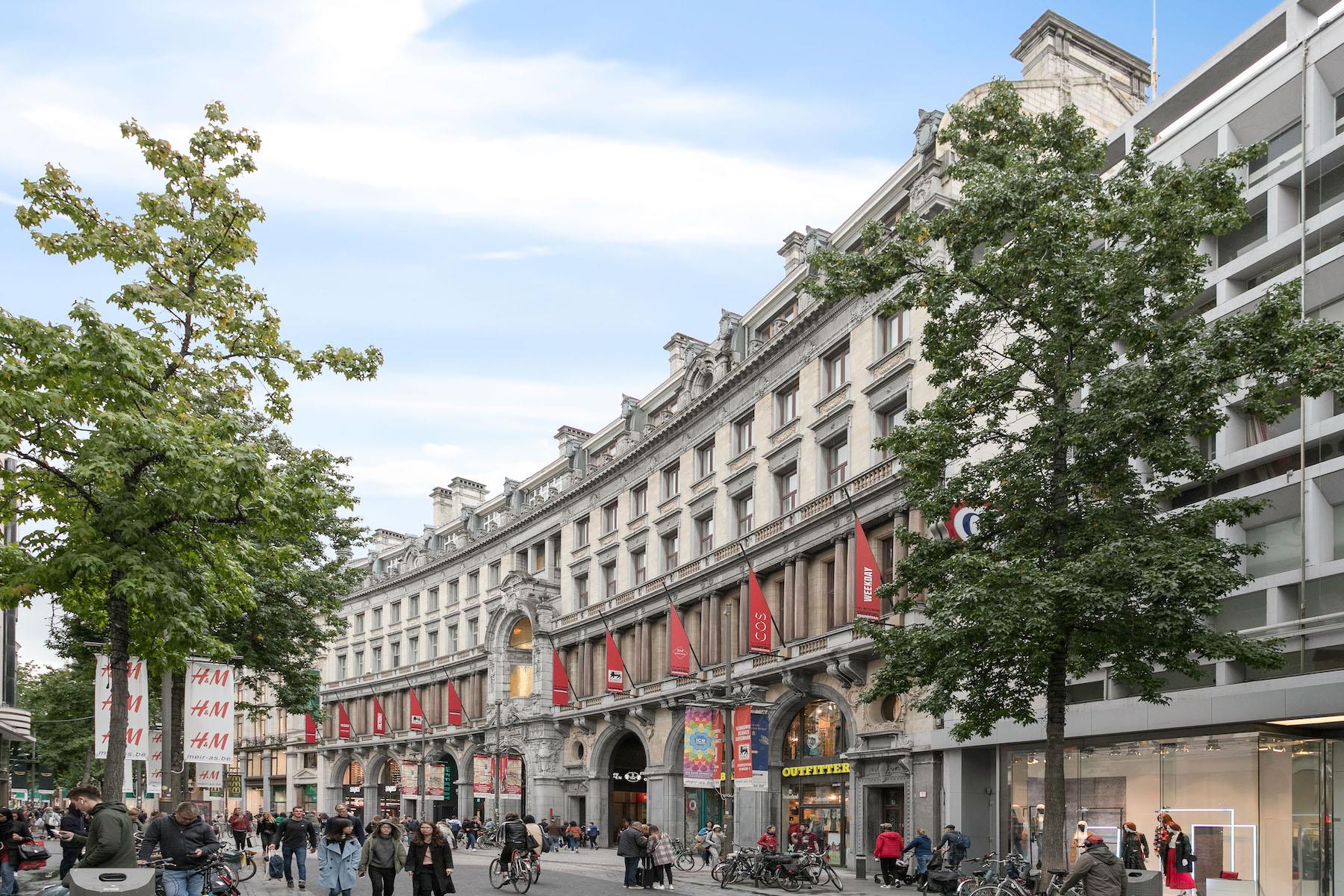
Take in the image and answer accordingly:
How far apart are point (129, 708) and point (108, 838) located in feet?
18.4

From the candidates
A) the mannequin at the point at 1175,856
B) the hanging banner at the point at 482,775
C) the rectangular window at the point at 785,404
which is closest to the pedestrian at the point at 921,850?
the mannequin at the point at 1175,856

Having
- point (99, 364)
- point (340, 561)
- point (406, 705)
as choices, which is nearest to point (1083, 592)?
point (99, 364)

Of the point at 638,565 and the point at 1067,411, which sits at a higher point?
Result: the point at 1067,411

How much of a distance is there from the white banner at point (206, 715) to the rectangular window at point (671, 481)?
1290 inches

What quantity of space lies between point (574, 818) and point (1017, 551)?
39.2 metres

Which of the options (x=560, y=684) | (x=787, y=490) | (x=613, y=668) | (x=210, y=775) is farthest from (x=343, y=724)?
(x=210, y=775)

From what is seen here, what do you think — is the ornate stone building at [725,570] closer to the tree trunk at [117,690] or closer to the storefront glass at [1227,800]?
the storefront glass at [1227,800]

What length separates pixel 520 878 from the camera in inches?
1011

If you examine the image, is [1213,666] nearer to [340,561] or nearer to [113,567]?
[113,567]

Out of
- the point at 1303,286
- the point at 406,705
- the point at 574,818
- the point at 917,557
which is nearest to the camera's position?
the point at 917,557

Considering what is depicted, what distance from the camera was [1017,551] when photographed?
64.2ft

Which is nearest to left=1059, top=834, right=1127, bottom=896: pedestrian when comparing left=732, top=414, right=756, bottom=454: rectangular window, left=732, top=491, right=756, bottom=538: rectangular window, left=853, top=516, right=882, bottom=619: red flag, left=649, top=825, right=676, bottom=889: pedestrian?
left=649, top=825, right=676, bottom=889: pedestrian

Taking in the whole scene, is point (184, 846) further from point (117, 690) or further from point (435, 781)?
point (435, 781)

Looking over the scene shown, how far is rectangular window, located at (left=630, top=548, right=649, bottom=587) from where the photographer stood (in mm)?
51562
